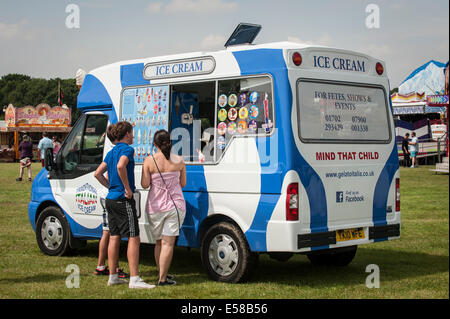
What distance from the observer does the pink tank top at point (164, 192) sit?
7.12 m

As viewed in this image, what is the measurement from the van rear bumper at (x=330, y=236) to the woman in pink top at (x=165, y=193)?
1.40 metres

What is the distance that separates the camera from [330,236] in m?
6.98

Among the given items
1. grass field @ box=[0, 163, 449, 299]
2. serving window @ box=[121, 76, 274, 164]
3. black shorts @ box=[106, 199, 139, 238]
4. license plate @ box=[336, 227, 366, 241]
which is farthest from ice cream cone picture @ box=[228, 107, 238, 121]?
grass field @ box=[0, 163, 449, 299]

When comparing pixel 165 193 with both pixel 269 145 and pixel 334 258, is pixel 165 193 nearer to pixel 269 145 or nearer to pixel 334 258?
pixel 269 145

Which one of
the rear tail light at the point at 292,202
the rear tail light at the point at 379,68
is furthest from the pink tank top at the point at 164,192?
the rear tail light at the point at 379,68

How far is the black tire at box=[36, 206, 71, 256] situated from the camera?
916cm

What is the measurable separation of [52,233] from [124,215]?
266 cm

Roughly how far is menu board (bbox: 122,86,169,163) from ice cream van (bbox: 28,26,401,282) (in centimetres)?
1

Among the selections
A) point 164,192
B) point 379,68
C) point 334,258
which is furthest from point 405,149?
point 164,192

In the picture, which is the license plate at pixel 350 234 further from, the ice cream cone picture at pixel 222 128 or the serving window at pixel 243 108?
the ice cream cone picture at pixel 222 128

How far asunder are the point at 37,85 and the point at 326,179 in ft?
342

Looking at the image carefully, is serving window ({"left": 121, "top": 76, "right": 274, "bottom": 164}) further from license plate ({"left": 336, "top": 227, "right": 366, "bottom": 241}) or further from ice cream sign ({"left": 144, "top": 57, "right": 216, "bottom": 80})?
license plate ({"left": 336, "top": 227, "right": 366, "bottom": 241})

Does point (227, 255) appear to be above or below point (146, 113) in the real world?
below
